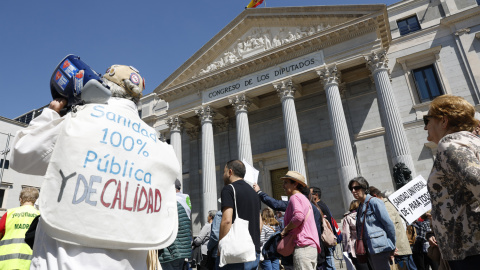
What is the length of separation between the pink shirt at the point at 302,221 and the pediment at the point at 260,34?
14.9 m

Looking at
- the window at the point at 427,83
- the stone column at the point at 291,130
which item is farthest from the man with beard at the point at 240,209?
the window at the point at 427,83

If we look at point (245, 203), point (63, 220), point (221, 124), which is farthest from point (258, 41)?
point (63, 220)

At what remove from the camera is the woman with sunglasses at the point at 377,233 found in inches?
185

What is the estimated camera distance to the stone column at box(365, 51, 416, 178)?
46.1 feet

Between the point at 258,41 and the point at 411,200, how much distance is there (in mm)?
16240

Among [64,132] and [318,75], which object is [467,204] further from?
[318,75]

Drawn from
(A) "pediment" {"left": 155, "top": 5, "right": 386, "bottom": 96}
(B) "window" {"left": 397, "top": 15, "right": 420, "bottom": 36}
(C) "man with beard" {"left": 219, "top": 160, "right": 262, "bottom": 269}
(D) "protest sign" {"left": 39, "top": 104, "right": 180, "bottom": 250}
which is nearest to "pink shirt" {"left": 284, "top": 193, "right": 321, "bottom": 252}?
(C) "man with beard" {"left": 219, "top": 160, "right": 262, "bottom": 269}

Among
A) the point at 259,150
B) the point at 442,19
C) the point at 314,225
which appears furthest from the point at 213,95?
the point at 314,225

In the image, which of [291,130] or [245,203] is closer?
[245,203]

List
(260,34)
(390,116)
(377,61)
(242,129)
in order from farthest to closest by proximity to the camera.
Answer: (260,34), (242,129), (377,61), (390,116)

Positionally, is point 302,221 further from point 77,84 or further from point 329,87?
point 329,87

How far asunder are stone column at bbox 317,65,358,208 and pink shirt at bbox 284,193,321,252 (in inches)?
409

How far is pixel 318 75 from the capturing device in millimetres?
17094

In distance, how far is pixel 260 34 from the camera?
20.3 metres
